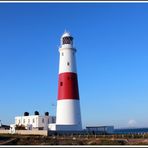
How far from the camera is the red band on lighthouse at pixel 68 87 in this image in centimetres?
4712

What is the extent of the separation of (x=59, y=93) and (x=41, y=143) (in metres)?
10.8

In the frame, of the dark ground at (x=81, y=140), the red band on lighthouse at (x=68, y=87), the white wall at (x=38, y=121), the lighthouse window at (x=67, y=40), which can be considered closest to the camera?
the dark ground at (x=81, y=140)

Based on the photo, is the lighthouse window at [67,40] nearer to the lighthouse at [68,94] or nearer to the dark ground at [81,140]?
the lighthouse at [68,94]

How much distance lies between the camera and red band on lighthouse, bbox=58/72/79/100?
47125 mm

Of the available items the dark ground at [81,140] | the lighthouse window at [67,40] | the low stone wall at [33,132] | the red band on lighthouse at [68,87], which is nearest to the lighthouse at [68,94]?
the red band on lighthouse at [68,87]

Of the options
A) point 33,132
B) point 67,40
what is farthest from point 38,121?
point 67,40

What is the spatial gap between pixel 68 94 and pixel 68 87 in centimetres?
86

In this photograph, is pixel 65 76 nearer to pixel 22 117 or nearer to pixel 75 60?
pixel 75 60

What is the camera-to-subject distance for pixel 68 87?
4728 centimetres

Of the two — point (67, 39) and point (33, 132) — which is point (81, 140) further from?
point (67, 39)

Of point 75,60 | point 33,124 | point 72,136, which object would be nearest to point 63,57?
point 75,60

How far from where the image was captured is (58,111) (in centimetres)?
4791

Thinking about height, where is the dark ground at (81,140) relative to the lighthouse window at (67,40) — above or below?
below

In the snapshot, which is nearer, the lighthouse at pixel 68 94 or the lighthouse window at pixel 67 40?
the lighthouse at pixel 68 94
